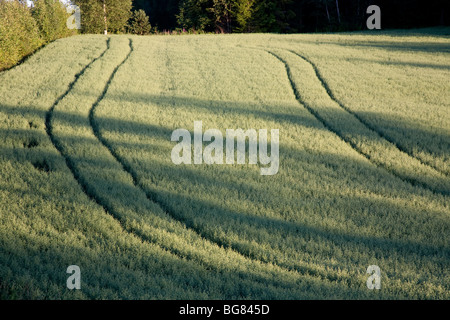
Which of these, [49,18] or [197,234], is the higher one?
[49,18]

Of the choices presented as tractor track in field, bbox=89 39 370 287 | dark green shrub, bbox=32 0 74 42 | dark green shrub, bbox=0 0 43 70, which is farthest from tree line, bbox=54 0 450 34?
tractor track in field, bbox=89 39 370 287

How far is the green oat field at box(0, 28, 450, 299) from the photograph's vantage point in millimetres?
4844

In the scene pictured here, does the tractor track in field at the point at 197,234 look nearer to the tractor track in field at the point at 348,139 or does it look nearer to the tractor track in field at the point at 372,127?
the tractor track in field at the point at 348,139

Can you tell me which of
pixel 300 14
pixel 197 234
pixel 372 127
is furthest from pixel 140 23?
pixel 197 234

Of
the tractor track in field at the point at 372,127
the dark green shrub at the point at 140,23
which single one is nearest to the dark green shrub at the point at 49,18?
the dark green shrub at the point at 140,23

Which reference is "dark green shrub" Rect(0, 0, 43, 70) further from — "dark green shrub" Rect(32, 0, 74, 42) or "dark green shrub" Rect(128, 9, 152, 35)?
"dark green shrub" Rect(128, 9, 152, 35)

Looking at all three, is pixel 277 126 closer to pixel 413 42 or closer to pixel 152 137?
pixel 152 137

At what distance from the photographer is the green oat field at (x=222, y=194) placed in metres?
4.84

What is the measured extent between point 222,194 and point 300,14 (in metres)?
56.2

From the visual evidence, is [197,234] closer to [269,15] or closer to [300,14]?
[269,15]

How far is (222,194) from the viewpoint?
7141 millimetres

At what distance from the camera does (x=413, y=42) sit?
29.3m

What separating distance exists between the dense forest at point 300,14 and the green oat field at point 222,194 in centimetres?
3673

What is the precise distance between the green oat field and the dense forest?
36.7 m
